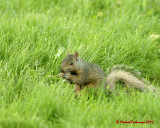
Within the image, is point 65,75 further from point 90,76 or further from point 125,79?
point 125,79

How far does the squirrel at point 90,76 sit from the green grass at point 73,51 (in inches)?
5.8

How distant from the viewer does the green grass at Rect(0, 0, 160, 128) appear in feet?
9.18

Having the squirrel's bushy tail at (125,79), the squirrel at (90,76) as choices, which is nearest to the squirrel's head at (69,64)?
the squirrel at (90,76)

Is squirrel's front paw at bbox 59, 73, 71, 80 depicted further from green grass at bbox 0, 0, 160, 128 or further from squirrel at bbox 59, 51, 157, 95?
green grass at bbox 0, 0, 160, 128

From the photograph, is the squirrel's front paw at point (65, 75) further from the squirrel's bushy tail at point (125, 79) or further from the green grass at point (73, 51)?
the squirrel's bushy tail at point (125, 79)

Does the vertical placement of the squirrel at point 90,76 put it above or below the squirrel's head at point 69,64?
below

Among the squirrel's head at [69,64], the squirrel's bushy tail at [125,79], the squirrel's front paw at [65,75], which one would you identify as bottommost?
the squirrel's bushy tail at [125,79]

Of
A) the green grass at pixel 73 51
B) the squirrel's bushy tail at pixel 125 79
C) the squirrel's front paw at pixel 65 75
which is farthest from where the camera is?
the squirrel's bushy tail at pixel 125 79

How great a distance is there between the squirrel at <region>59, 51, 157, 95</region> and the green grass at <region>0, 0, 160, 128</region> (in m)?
0.15

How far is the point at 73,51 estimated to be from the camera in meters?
4.10

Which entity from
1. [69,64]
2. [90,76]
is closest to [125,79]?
[90,76]

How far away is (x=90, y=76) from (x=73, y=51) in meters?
0.58

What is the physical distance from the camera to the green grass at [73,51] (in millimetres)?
2799

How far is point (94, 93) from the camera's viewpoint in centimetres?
359
